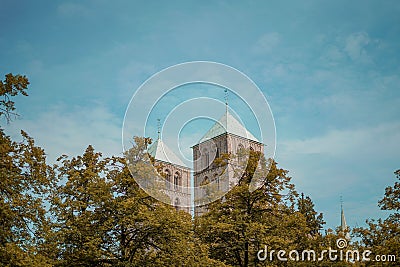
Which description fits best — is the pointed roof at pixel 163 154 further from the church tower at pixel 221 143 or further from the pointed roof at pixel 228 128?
the pointed roof at pixel 228 128

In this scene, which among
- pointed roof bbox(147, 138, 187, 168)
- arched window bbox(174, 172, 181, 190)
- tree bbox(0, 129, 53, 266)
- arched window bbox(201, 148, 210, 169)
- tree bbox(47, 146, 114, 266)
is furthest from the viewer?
arched window bbox(174, 172, 181, 190)

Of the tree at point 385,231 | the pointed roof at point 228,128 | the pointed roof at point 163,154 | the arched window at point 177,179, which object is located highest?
the pointed roof at point 228,128

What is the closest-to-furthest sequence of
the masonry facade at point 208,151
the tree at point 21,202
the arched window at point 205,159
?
the tree at point 21,202 < the masonry facade at point 208,151 < the arched window at point 205,159

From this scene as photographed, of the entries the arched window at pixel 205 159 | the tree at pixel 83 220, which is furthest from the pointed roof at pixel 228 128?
the tree at pixel 83 220

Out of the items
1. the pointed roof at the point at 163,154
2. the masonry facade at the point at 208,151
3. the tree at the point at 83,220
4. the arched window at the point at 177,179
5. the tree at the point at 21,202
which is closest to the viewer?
the tree at the point at 21,202

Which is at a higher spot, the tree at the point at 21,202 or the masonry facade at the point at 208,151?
the masonry facade at the point at 208,151

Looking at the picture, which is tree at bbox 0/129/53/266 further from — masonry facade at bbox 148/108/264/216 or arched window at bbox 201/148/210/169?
arched window at bbox 201/148/210/169

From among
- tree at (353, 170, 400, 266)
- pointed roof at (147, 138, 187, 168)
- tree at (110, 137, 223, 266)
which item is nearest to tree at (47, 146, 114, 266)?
tree at (110, 137, 223, 266)

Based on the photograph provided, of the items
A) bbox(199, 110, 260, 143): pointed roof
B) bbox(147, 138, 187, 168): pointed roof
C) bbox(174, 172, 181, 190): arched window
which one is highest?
bbox(199, 110, 260, 143): pointed roof

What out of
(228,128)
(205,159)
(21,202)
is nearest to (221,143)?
(228,128)

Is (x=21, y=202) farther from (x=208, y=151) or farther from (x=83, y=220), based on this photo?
(x=208, y=151)

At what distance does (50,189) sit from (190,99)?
21.3 feet

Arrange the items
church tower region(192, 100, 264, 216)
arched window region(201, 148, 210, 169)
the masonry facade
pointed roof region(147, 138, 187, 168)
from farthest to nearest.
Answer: pointed roof region(147, 138, 187, 168), church tower region(192, 100, 264, 216), arched window region(201, 148, 210, 169), the masonry facade

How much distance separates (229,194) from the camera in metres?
23.3
